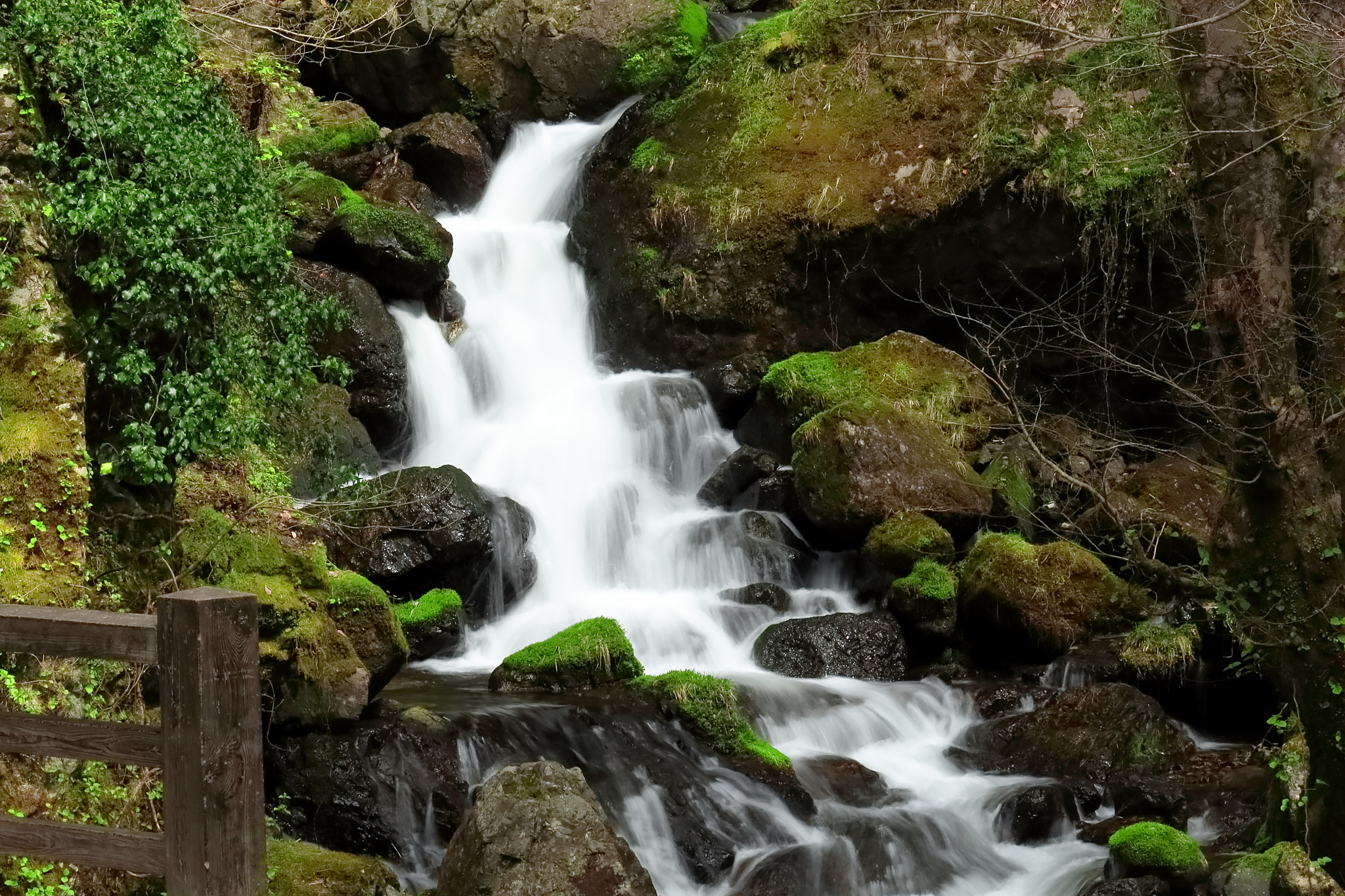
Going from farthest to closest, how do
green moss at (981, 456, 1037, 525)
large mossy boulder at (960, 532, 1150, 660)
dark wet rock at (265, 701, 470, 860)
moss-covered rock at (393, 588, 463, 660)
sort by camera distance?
green moss at (981, 456, 1037, 525) < large mossy boulder at (960, 532, 1150, 660) < moss-covered rock at (393, 588, 463, 660) < dark wet rock at (265, 701, 470, 860)

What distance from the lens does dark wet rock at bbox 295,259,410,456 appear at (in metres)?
12.1

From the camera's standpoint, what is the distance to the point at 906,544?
1097 cm

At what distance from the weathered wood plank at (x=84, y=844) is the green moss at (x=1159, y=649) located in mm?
8288

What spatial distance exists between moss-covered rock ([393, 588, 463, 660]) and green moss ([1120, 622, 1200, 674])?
570 centimetres

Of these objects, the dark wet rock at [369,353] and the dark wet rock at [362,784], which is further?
the dark wet rock at [369,353]

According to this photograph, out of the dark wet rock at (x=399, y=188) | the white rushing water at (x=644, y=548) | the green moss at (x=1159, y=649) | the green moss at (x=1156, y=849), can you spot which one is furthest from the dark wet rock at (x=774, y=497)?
the dark wet rock at (x=399, y=188)

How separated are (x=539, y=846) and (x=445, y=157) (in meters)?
12.0

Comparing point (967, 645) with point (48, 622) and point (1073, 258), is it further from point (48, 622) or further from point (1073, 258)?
point (48, 622)

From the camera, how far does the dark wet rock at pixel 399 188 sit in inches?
592

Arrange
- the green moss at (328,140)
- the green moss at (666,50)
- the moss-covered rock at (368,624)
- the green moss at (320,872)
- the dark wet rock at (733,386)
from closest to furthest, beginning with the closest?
the green moss at (320,872) → the moss-covered rock at (368,624) → the dark wet rock at (733,386) → the green moss at (328,140) → the green moss at (666,50)

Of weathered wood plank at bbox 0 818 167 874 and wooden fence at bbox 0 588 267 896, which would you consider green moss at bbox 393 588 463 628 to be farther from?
wooden fence at bbox 0 588 267 896

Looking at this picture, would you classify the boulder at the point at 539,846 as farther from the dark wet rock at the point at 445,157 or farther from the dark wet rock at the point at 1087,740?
the dark wet rock at the point at 445,157

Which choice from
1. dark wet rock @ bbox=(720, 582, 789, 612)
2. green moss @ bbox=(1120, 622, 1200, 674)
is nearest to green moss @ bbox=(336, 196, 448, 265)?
dark wet rock @ bbox=(720, 582, 789, 612)

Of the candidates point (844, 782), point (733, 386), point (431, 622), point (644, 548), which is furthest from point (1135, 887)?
point (733, 386)
